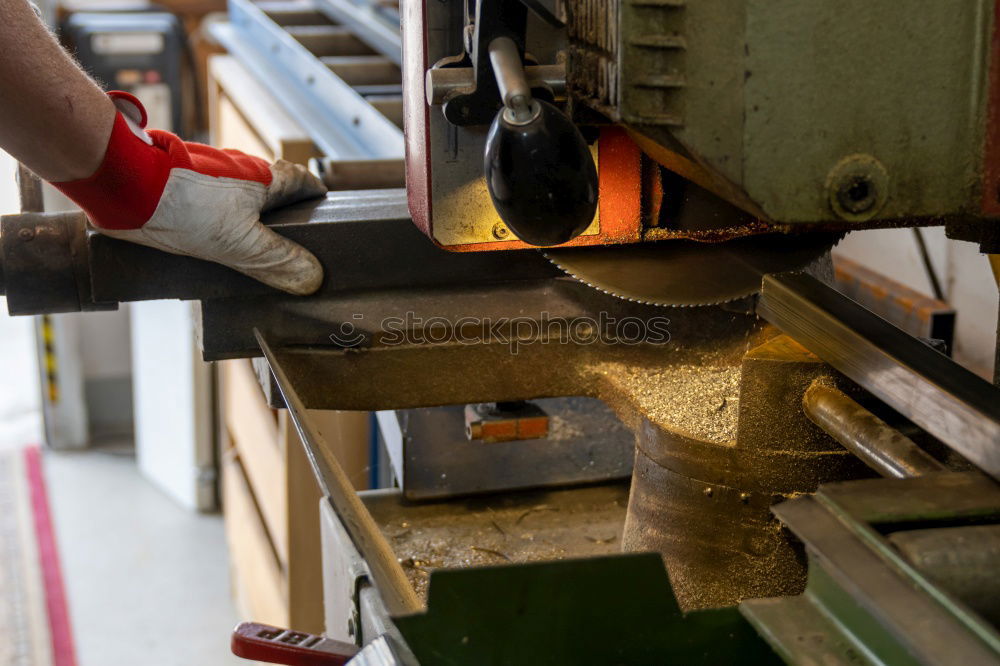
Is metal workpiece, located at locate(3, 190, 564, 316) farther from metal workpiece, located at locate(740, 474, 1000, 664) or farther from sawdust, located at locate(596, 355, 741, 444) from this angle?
metal workpiece, located at locate(740, 474, 1000, 664)

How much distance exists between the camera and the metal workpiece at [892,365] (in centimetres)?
76

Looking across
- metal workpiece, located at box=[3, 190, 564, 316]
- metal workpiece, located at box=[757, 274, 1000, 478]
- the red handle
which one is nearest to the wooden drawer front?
metal workpiece, located at box=[3, 190, 564, 316]

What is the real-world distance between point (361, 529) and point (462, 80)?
398 mm

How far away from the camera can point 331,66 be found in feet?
7.93

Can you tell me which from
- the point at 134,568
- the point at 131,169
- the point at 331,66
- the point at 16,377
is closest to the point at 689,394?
the point at 131,169

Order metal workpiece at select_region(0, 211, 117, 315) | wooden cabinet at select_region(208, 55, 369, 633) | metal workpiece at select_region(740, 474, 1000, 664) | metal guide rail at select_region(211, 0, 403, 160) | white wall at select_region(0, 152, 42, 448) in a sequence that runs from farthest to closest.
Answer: white wall at select_region(0, 152, 42, 448)
wooden cabinet at select_region(208, 55, 369, 633)
metal guide rail at select_region(211, 0, 403, 160)
metal workpiece at select_region(0, 211, 117, 315)
metal workpiece at select_region(740, 474, 1000, 664)

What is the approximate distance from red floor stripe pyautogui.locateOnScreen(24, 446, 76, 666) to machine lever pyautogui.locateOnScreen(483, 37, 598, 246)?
2350mm

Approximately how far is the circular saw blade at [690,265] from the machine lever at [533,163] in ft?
0.72

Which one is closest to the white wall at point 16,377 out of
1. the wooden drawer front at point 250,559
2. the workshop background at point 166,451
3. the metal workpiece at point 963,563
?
the workshop background at point 166,451

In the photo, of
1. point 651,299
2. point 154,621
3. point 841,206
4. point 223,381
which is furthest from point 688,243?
point 154,621

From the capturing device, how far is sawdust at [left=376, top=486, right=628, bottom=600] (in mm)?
1254

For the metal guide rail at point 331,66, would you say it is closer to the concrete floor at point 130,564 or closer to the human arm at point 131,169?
the human arm at point 131,169

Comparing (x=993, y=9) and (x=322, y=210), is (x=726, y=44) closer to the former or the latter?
(x=993, y=9)

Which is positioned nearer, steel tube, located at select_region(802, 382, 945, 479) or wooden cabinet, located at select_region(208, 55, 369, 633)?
steel tube, located at select_region(802, 382, 945, 479)
